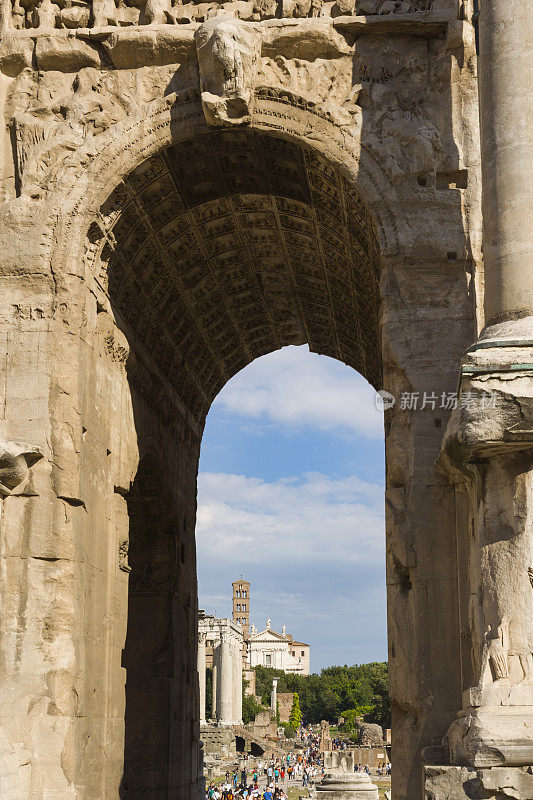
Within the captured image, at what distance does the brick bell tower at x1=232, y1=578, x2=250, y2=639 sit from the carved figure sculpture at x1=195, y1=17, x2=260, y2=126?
138m

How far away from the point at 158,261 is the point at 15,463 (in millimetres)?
4377

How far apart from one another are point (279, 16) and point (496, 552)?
23.3 ft

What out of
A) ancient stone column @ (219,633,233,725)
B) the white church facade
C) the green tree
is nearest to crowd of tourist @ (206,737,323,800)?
ancient stone column @ (219,633,233,725)

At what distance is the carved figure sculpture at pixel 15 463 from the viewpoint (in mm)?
10883

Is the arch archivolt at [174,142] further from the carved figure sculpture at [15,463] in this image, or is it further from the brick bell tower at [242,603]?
the brick bell tower at [242,603]

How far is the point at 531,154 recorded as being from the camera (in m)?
10.2

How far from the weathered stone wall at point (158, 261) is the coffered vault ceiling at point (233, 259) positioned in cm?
6

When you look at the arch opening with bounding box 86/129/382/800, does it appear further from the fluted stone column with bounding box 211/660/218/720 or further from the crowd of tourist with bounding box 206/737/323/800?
the fluted stone column with bounding box 211/660/218/720

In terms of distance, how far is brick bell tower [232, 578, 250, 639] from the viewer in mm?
146875

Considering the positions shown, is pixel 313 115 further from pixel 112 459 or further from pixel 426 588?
pixel 426 588

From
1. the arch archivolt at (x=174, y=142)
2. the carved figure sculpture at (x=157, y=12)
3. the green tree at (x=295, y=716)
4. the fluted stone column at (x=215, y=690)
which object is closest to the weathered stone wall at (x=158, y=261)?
the arch archivolt at (x=174, y=142)

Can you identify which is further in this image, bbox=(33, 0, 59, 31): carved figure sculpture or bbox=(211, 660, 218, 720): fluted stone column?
bbox=(211, 660, 218, 720): fluted stone column

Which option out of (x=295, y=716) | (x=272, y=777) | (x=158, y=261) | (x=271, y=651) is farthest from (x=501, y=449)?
(x=271, y=651)

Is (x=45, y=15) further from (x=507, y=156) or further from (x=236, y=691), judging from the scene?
(x=236, y=691)
